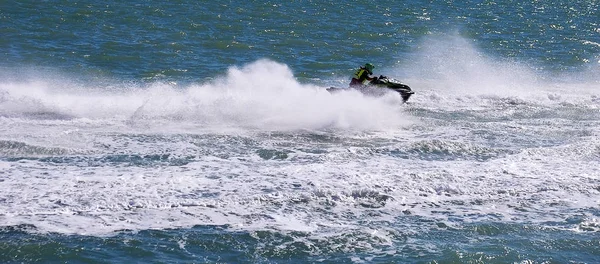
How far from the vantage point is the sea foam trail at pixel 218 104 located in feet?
67.1

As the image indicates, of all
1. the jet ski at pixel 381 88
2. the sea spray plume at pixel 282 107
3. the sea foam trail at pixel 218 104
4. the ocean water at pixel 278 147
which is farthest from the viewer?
the jet ski at pixel 381 88

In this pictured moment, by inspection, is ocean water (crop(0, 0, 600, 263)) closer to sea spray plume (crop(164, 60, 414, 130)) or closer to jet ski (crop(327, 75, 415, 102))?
sea spray plume (crop(164, 60, 414, 130))

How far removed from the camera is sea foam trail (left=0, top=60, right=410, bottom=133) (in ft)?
67.1

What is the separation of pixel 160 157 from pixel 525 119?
10665mm

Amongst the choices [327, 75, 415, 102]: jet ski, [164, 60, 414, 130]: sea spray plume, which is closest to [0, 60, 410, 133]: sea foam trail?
[164, 60, 414, 130]: sea spray plume

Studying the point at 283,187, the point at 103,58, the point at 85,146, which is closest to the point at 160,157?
the point at 85,146

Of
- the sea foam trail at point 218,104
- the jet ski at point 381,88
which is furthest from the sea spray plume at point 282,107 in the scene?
the jet ski at point 381,88

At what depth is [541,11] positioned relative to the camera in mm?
47531

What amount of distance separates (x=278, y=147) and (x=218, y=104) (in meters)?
4.41

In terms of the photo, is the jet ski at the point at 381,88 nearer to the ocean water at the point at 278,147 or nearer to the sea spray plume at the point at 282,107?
the ocean water at the point at 278,147

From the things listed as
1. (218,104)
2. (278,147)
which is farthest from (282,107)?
(278,147)

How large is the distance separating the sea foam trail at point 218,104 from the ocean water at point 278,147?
8 cm

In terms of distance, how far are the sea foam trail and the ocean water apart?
0.08m

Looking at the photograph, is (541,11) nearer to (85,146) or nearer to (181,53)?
(181,53)
